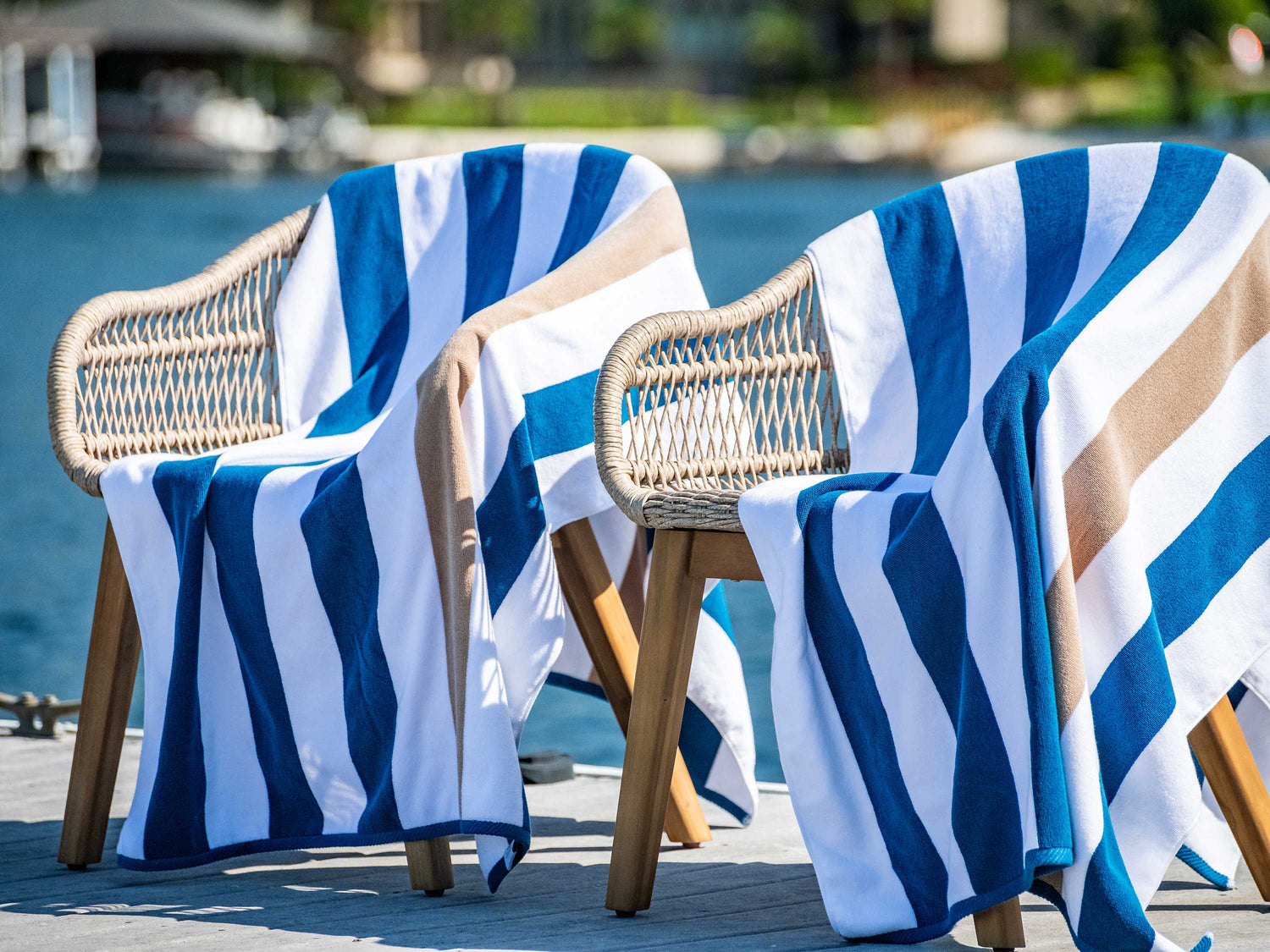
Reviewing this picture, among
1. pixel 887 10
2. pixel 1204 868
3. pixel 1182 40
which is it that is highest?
pixel 887 10

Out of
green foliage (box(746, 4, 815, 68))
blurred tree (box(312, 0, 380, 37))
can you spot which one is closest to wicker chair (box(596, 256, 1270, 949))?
blurred tree (box(312, 0, 380, 37))

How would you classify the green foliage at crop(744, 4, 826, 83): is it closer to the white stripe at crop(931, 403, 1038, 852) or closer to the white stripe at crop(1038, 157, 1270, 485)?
the white stripe at crop(1038, 157, 1270, 485)

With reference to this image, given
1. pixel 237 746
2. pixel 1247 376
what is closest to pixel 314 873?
pixel 237 746

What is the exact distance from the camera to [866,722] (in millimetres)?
1686

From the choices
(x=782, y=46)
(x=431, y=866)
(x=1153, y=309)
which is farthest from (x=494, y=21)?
(x=1153, y=309)

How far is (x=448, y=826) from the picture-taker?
181 centimetres

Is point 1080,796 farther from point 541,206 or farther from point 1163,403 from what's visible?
point 541,206

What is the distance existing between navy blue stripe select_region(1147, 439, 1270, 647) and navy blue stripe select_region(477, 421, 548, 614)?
0.63 metres

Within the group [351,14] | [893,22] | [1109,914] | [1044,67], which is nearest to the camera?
[1109,914]

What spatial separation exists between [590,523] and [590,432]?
0.59 ft

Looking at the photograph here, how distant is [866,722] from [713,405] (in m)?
0.46

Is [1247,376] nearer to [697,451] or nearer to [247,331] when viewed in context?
[697,451]

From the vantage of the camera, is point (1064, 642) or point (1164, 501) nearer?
point (1064, 642)

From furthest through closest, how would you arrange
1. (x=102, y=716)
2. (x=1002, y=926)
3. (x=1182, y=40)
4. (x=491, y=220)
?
(x=1182, y=40) < (x=491, y=220) < (x=102, y=716) < (x=1002, y=926)
